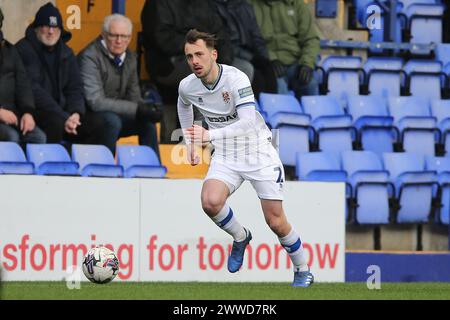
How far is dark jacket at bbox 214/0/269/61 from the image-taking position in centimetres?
1691

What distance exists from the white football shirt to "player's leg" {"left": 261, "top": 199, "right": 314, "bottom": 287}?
1.27 feet

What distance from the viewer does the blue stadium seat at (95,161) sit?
14.0 metres

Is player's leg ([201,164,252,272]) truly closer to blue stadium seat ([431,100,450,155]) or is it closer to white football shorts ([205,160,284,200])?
white football shorts ([205,160,284,200])

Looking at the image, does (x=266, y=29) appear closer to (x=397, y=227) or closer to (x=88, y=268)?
(x=397, y=227)

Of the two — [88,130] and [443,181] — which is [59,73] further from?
[443,181]

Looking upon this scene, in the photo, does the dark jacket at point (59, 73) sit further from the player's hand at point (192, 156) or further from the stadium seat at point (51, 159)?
the player's hand at point (192, 156)

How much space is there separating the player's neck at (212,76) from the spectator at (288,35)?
6092 millimetres

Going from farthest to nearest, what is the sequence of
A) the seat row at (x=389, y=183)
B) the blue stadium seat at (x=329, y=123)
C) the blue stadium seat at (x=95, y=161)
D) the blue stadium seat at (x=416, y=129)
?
the blue stadium seat at (x=416, y=129) → the blue stadium seat at (x=329, y=123) → the seat row at (x=389, y=183) → the blue stadium seat at (x=95, y=161)

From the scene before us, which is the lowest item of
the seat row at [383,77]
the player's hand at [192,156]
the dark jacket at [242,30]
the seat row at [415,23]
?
the player's hand at [192,156]

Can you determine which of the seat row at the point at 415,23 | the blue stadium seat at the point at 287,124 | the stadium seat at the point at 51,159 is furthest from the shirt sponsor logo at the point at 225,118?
the seat row at the point at 415,23

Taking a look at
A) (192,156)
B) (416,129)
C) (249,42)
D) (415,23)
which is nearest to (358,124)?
(416,129)

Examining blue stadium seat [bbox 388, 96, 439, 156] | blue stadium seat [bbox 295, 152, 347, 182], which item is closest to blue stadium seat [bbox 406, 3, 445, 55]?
blue stadium seat [bbox 388, 96, 439, 156]

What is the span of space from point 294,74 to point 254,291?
6.98 metres
